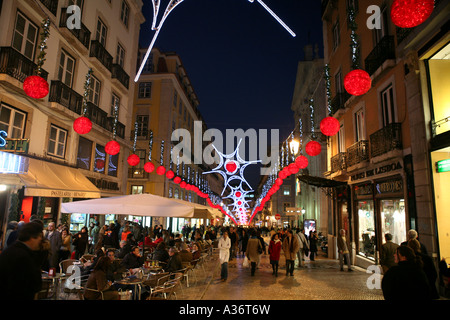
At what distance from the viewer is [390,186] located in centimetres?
1127

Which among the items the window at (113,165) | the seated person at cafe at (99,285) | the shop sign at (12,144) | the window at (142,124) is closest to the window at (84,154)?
the window at (113,165)

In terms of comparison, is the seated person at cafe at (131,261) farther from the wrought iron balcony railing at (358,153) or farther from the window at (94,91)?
the window at (94,91)

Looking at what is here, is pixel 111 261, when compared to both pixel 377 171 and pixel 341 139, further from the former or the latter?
pixel 341 139

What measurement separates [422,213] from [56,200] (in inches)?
604

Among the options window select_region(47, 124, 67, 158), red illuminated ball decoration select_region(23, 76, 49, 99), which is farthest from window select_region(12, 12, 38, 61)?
red illuminated ball decoration select_region(23, 76, 49, 99)

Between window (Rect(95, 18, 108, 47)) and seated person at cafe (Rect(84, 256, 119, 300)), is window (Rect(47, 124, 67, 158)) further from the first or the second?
seated person at cafe (Rect(84, 256, 119, 300))

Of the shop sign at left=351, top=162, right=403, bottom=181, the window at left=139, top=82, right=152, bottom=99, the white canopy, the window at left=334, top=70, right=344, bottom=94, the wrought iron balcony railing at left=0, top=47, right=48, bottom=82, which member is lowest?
the white canopy

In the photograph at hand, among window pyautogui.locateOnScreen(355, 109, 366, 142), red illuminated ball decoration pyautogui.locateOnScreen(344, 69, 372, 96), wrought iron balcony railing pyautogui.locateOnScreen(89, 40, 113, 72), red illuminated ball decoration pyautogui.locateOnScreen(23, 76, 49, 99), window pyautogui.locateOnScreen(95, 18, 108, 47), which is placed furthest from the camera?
window pyautogui.locateOnScreen(95, 18, 108, 47)

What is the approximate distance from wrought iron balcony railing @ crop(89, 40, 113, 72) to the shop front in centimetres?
1577

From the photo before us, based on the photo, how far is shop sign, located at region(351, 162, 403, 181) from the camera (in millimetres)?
10716

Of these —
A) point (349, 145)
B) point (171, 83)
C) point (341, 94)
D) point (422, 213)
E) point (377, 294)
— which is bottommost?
point (377, 294)

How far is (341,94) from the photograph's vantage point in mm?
16359
